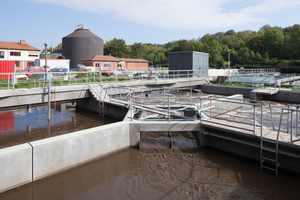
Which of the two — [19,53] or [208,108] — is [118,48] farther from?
[208,108]

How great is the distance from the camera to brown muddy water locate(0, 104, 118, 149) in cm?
1220

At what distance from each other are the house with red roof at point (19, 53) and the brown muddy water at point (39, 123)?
1639 inches

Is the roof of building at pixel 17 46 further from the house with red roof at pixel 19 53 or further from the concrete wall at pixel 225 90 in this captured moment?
the concrete wall at pixel 225 90

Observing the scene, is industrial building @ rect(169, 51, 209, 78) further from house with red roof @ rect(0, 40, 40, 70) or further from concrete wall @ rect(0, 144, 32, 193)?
house with red roof @ rect(0, 40, 40, 70)

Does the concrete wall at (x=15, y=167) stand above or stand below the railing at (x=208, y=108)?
below

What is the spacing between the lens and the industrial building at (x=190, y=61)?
29875 millimetres

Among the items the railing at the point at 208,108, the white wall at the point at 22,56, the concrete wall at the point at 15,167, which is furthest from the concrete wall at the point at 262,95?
the white wall at the point at 22,56

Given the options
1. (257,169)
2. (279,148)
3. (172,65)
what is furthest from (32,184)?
(172,65)

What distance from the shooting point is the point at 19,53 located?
55.9 meters

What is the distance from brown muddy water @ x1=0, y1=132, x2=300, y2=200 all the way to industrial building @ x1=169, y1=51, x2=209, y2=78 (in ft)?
69.1

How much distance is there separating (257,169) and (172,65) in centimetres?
2428

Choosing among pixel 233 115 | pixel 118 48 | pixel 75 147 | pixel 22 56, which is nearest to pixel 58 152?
pixel 75 147

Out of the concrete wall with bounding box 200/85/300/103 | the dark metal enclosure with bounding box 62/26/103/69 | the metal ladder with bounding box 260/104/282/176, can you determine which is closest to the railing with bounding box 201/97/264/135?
the metal ladder with bounding box 260/104/282/176

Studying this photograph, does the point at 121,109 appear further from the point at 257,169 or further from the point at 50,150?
the point at 257,169
